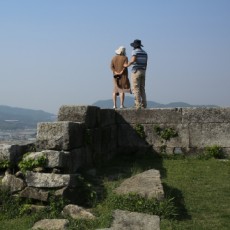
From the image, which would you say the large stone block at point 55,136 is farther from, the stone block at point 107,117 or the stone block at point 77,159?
the stone block at point 107,117

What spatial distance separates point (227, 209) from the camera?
7434 mm

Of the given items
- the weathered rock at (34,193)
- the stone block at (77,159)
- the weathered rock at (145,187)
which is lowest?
the weathered rock at (34,193)

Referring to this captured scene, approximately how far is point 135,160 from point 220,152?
2.34 m

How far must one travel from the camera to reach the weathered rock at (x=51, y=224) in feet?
20.2

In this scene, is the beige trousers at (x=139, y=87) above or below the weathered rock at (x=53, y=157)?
above

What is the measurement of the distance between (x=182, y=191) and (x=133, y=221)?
8.13 ft

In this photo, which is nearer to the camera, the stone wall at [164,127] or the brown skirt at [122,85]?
the stone wall at [164,127]

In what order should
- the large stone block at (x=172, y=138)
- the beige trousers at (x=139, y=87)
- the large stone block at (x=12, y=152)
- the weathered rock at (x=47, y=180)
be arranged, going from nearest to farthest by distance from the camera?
the weathered rock at (x=47, y=180) < the large stone block at (x=12, y=152) < the large stone block at (x=172, y=138) < the beige trousers at (x=139, y=87)

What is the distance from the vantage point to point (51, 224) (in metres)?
6.29

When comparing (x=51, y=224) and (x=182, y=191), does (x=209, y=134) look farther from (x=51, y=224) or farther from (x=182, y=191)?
(x=51, y=224)

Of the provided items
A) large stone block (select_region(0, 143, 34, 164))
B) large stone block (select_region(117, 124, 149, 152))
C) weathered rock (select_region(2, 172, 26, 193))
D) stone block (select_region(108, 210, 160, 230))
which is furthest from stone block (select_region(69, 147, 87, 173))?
large stone block (select_region(117, 124, 149, 152))

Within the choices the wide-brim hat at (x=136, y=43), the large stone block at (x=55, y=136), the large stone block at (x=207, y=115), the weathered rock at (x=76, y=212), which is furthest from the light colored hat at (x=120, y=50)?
the weathered rock at (x=76, y=212)

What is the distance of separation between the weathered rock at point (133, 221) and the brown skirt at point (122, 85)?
24.9 ft

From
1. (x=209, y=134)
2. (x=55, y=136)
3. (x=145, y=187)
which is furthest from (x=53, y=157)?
(x=209, y=134)
